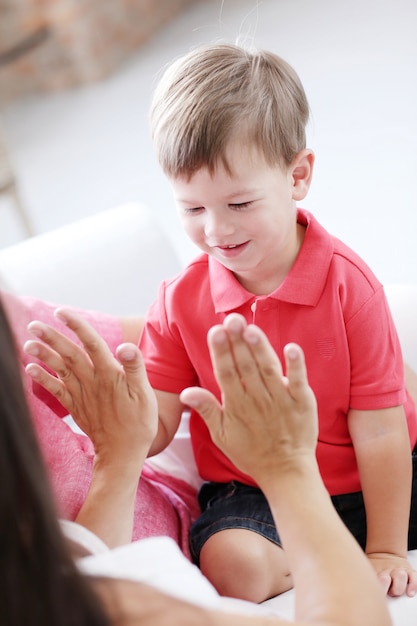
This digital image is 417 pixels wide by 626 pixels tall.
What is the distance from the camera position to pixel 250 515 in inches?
48.0

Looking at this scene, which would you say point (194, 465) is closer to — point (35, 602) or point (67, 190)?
point (35, 602)

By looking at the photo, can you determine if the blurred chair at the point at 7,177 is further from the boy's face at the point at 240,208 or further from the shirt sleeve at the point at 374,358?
the shirt sleeve at the point at 374,358

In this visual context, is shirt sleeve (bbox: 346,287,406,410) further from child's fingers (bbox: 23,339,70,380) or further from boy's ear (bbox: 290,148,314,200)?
child's fingers (bbox: 23,339,70,380)

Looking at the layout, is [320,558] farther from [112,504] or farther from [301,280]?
[301,280]

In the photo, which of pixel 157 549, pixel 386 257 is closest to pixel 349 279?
pixel 157 549

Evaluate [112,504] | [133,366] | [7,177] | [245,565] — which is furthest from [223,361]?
[7,177]

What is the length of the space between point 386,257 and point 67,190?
5.20ft

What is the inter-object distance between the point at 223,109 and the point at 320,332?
13.2 inches

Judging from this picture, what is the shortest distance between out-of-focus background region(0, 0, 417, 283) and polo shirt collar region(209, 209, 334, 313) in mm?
1105

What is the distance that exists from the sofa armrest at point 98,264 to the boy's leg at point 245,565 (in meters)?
0.57

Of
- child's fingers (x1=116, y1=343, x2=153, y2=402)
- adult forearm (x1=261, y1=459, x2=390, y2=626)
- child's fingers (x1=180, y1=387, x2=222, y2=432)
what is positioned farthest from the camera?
child's fingers (x1=116, y1=343, x2=153, y2=402)

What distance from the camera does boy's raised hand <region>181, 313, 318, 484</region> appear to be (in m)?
0.86

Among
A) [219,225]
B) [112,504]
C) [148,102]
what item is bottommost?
[112,504]

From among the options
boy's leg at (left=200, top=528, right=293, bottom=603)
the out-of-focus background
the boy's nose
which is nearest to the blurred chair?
the out-of-focus background
